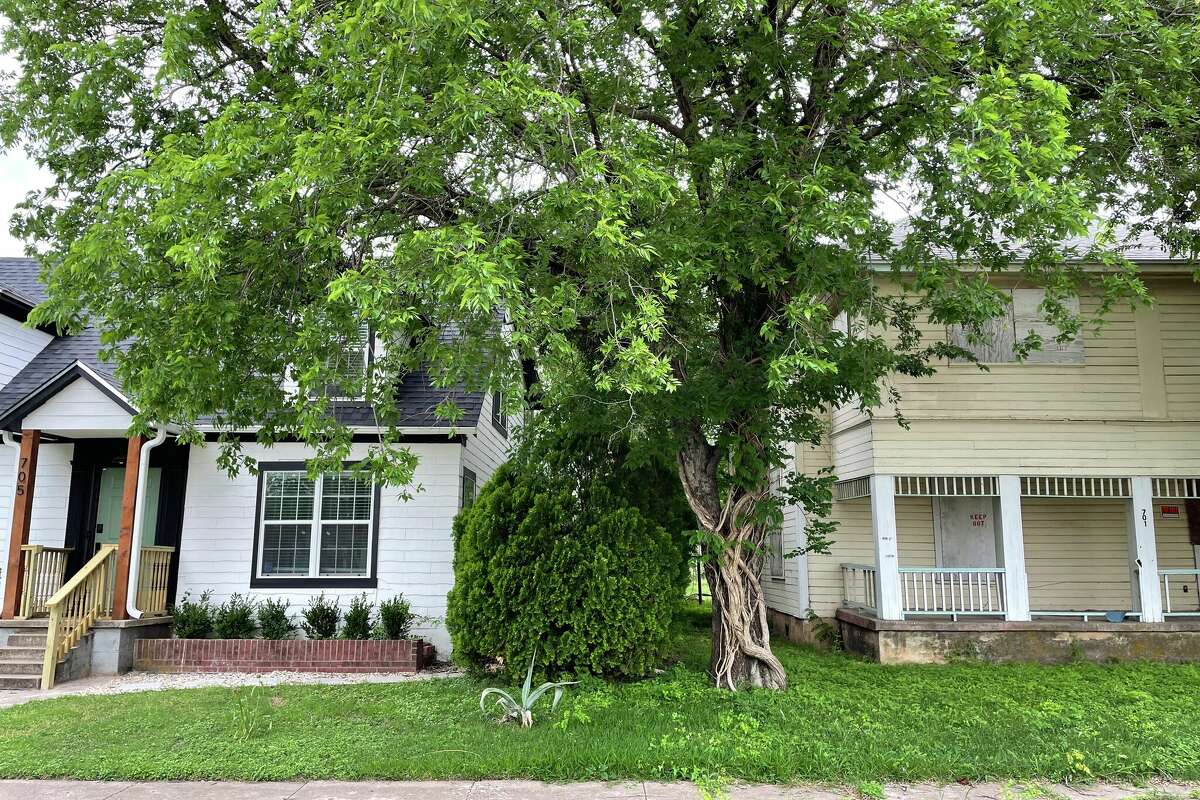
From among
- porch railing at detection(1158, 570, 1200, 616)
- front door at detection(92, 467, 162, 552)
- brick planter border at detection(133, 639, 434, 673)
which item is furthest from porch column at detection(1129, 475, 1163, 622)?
front door at detection(92, 467, 162, 552)

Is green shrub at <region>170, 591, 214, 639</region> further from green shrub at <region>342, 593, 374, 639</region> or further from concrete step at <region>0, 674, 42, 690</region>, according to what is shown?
green shrub at <region>342, 593, 374, 639</region>

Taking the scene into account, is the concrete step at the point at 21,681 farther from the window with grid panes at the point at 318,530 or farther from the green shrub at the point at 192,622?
the window with grid panes at the point at 318,530

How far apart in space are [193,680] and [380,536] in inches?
116

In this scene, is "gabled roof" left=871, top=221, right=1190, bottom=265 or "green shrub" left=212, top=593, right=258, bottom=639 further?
"green shrub" left=212, top=593, right=258, bottom=639

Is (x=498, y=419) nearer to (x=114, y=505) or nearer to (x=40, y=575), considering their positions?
(x=114, y=505)

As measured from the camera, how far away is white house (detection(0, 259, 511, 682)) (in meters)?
11.2

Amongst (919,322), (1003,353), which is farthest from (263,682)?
(1003,353)

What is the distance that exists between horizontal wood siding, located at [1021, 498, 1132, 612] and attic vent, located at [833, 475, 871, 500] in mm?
2770

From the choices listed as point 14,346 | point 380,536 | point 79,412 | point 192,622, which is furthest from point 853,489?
point 14,346

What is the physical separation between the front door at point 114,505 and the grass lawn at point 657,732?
3886 millimetres

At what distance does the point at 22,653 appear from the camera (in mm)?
10297

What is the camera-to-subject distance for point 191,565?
39.4ft

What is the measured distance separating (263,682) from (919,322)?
10091 millimetres

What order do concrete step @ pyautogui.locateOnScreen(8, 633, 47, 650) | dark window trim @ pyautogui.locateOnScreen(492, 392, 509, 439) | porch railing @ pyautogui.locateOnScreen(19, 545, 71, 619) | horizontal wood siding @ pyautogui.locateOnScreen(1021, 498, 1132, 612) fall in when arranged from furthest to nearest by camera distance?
dark window trim @ pyautogui.locateOnScreen(492, 392, 509, 439) → horizontal wood siding @ pyautogui.locateOnScreen(1021, 498, 1132, 612) → porch railing @ pyautogui.locateOnScreen(19, 545, 71, 619) → concrete step @ pyautogui.locateOnScreen(8, 633, 47, 650)
